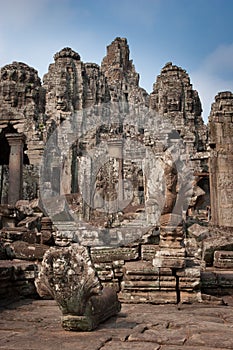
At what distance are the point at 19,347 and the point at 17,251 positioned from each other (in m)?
4.16

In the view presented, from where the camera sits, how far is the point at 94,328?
3.45 meters

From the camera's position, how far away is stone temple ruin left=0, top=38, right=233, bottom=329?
5102 millimetres

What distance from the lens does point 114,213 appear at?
16219 millimetres

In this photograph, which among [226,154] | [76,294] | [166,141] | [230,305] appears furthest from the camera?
[166,141]

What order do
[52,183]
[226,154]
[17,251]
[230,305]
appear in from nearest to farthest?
[230,305]
[17,251]
[226,154]
[52,183]

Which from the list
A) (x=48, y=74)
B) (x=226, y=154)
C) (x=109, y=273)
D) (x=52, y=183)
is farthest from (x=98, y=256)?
(x=48, y=74)

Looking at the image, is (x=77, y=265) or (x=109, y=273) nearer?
(x=77, y=265)

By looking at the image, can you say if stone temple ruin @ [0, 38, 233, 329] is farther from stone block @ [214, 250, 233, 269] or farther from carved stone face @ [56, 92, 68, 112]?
carved stone face @ [56, 92, 68, 112]

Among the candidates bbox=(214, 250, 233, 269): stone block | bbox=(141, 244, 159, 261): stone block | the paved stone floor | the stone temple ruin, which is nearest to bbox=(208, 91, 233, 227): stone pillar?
the stone temple ruin

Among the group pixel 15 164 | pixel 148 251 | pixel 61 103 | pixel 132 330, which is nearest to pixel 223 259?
pixel 148 251

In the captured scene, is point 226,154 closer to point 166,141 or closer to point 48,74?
point 166,141

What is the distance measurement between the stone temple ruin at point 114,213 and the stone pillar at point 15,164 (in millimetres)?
33

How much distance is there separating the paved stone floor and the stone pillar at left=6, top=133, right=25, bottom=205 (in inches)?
315

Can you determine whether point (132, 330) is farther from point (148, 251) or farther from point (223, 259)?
point (223, 259)
